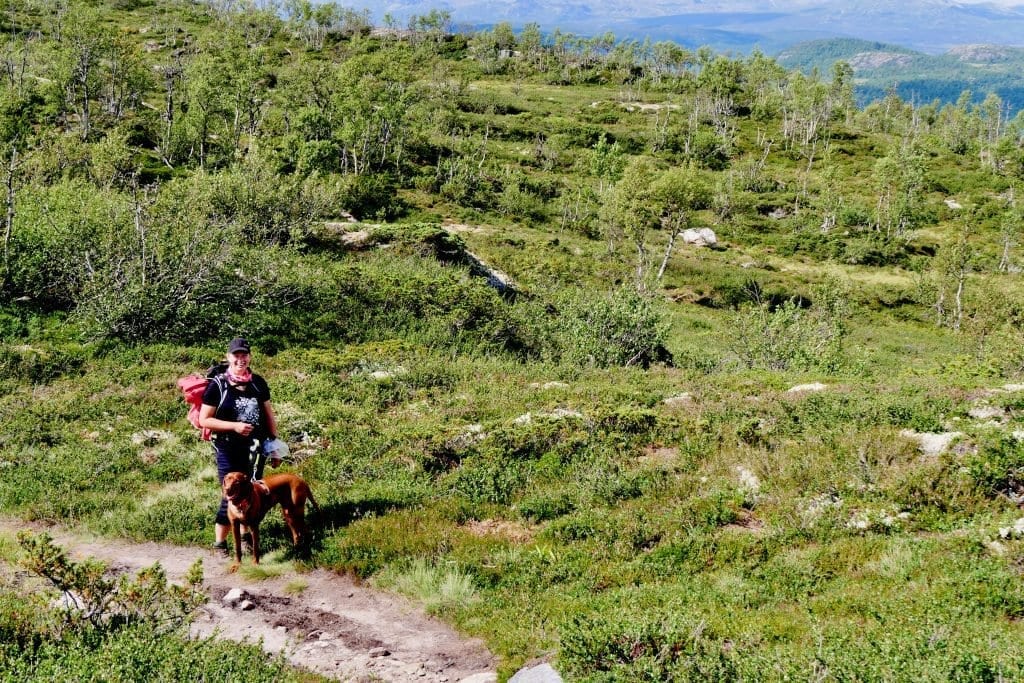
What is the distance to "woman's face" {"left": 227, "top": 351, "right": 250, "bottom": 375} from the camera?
8.07 m

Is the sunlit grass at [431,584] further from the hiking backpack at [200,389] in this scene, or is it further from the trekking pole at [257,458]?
the hiking backpack at [200,389]

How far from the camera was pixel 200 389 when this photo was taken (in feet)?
27.6

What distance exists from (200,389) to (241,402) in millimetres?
670

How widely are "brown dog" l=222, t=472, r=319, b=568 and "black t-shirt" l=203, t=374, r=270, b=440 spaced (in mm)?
635

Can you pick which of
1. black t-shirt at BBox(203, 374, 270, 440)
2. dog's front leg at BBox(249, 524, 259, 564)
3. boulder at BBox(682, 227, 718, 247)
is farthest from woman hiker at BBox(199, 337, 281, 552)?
boulder at BBox(682, 227, 718, 247)

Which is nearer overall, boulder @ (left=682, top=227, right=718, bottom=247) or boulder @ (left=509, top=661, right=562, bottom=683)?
boulder @ (left=509, top=661, right=562, bottom=683)

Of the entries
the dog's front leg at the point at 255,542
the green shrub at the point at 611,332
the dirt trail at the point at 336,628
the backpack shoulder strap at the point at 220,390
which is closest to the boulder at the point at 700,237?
the green shrub at the point at 611,332

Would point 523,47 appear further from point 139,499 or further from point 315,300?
point 139,499

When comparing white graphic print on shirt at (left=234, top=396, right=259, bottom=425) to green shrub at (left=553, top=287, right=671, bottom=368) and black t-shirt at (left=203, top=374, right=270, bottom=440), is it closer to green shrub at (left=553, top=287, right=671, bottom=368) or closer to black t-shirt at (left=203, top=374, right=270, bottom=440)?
black t-shirt at (left=203, top=374, right=270, bottom=440)

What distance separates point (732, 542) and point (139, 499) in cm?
833

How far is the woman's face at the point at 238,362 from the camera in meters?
8.07

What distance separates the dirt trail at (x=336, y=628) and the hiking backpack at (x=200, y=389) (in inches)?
65.8

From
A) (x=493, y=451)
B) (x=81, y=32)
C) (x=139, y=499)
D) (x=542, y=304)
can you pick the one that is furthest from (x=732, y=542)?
(x=81, y=32)

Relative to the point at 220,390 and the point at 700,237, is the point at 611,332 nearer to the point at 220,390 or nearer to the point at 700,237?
the point at 220,390
